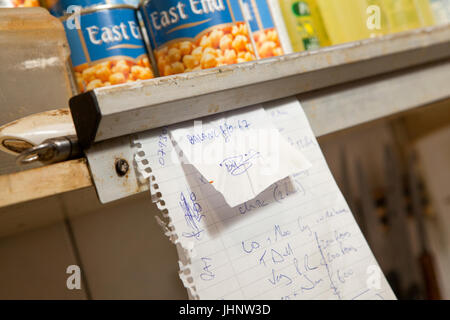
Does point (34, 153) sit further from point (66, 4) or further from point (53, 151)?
point (66, 4)

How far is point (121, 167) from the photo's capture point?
1.41ft

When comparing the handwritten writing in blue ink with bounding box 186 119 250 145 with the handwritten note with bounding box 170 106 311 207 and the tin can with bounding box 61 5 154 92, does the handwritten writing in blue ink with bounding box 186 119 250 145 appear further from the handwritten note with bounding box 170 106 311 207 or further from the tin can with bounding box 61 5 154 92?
the tin can with bounding box 61 5 154 92

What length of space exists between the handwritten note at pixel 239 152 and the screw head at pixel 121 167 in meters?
0.07

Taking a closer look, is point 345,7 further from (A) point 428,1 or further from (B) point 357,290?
(B) point 357,290

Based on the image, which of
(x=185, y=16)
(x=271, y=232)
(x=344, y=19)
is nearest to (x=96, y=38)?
(x=185, y=16)

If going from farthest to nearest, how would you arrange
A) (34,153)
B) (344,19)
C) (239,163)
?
(344,19) < (239,163) < (34,153)

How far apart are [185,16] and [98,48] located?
4.8 inches

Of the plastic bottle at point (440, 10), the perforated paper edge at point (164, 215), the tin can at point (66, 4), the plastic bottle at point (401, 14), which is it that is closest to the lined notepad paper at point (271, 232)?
the perforated paper edge at point (164, 215)

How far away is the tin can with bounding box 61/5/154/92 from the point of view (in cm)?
55

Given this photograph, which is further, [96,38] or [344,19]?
[344,19]

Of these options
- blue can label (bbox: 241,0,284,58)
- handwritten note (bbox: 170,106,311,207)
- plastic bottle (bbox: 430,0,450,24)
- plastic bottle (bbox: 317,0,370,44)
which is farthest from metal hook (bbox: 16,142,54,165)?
plastic bottle (bbox: 430,0,450,24)

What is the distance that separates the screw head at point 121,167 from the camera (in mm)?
427

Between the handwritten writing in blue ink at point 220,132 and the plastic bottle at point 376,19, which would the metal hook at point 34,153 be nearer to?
the handwritten writing in blue ink at point 220,132

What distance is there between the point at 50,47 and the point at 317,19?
0.46 m
